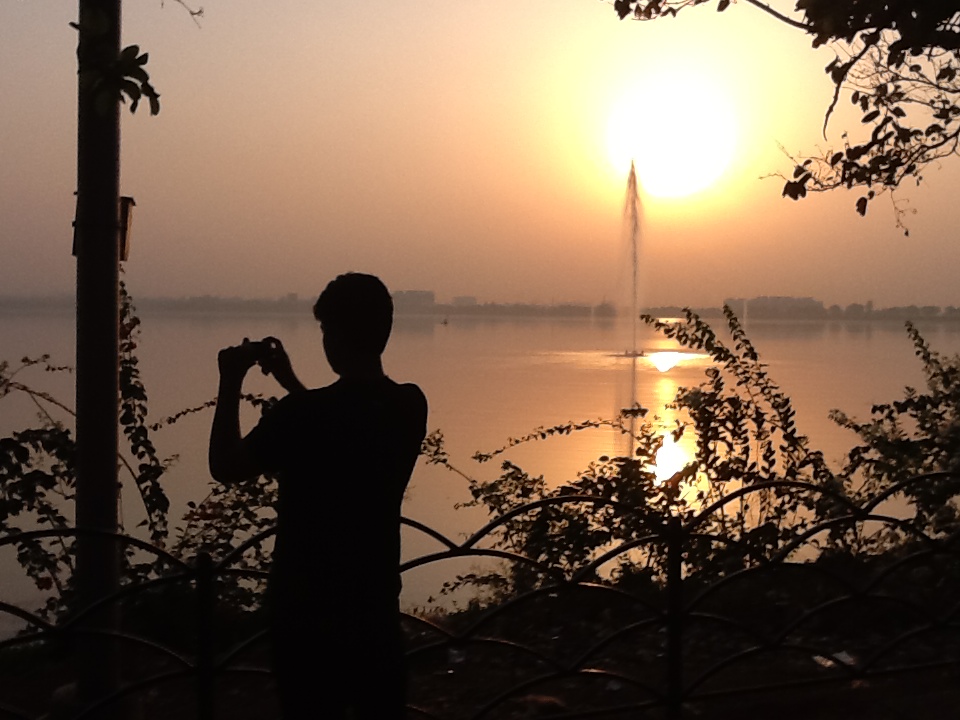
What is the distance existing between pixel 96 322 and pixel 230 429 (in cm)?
164

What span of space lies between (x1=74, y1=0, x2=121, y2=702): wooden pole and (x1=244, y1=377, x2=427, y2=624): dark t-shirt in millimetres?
1717

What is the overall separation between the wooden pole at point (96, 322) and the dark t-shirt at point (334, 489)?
172 cm

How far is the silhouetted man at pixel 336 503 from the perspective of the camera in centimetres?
303

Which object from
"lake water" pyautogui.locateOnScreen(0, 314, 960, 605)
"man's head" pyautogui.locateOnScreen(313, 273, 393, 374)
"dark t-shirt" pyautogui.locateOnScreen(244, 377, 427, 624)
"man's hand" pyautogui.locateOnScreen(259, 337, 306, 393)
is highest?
"man's head" pyautogui.locateOnScreen(313, 273, 393, 374)

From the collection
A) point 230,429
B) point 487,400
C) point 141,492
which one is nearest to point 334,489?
point 230,429

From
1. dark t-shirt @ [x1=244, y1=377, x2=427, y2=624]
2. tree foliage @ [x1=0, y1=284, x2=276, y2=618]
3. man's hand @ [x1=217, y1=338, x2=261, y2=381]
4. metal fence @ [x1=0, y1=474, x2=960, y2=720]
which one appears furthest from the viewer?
tree foliage @ [x1=0, y1=284, x2=276, y2=618]

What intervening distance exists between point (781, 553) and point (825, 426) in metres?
19.2

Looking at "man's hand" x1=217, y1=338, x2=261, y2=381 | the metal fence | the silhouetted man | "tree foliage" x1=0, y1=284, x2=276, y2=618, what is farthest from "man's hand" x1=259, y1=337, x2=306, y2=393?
"tree foliage" x1=0, y1=284, x2=276, y2=618

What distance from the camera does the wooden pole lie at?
14.6ft

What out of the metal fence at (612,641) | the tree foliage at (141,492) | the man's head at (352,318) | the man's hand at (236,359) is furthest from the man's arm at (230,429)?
the tree foliage at (141,492)

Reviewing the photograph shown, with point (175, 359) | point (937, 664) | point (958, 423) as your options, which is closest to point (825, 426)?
point (958, 423)

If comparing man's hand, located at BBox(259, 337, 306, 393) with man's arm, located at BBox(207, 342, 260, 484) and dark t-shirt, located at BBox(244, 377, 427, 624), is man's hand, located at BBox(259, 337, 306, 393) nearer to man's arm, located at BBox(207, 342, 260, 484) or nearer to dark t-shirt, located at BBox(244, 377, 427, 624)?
man's arm, located at BBox(207, 342, 260, 484)

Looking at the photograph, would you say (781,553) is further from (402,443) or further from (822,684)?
(402,443)

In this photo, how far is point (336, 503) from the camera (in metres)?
3.06
